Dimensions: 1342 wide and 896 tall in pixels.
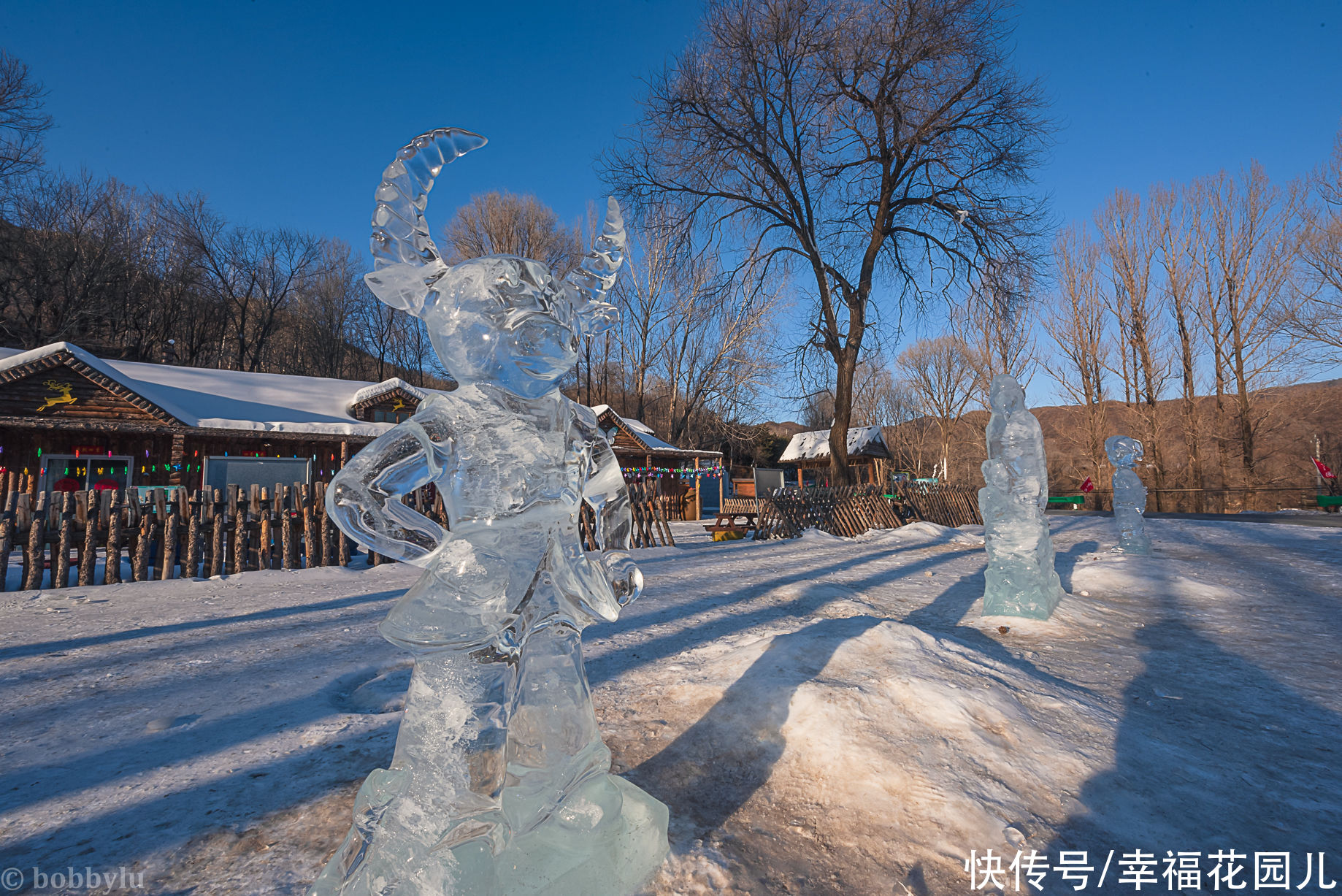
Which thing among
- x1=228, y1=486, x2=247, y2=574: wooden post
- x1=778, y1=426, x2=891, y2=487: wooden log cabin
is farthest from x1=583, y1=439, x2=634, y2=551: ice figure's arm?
x1=778, y1=426, x2=891, y2=487: wooden log cabin

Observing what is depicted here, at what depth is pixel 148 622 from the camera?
4965mm

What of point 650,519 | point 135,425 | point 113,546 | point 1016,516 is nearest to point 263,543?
point 113,546

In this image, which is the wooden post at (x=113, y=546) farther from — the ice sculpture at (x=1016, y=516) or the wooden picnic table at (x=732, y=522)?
the wooden picnic table at (x=732, y=522)

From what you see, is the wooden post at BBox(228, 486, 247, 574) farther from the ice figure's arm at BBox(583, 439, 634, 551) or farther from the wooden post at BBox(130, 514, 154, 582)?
the ice figure's arm at BBox(583, 439, 634, 551)

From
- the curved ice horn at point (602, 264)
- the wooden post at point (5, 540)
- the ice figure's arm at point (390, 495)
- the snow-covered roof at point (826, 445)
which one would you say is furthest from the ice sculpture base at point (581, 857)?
the snow-covered roof at point (826, 445)

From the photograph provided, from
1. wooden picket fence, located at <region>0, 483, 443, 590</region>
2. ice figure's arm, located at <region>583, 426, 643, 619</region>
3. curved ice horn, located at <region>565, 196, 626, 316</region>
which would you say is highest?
curved ice horn, located at <region>565, 196, 626, 316</region>

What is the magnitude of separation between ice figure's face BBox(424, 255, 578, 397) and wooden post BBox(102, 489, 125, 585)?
7608 millimetres

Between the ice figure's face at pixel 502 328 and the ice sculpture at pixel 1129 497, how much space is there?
32.5 feet

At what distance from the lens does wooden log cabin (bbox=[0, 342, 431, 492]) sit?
39.1ft

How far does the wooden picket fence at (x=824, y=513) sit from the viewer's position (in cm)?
1320

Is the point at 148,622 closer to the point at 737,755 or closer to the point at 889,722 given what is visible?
the point at 737,755

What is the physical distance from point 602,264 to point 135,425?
49.5ft

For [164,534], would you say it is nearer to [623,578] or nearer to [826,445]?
[623,578]

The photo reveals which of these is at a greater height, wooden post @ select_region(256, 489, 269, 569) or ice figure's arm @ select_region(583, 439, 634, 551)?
ice figure's arm @ select_region(583, 439, 634, 551)
